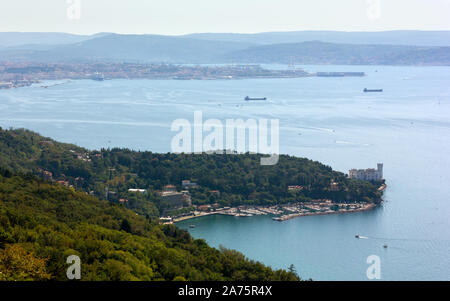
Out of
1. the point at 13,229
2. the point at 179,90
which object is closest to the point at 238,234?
the point at 13,229

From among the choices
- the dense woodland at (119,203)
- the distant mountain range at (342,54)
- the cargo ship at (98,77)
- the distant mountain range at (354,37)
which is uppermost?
the distant mountain range at (354,37)

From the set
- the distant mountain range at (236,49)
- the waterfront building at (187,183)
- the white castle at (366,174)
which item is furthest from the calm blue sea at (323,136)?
the distant mountain range at (236,49)

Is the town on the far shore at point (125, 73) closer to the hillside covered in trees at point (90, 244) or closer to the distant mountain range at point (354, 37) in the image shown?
the distant mountain range at point (354, 37)

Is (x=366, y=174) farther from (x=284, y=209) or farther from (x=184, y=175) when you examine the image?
(x=184, y=175)

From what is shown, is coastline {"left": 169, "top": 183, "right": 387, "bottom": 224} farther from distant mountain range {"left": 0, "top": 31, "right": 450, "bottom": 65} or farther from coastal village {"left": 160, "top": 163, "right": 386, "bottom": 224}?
distant mountain range {"left": 0, "top": 31, "right": 450, "bottom": 65}

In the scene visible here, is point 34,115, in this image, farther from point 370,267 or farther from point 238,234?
point 370,267

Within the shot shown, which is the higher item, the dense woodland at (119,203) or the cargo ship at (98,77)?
the cargo ship at (98,77)
